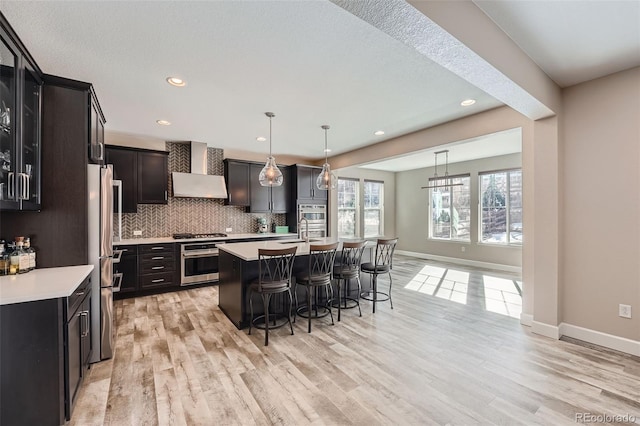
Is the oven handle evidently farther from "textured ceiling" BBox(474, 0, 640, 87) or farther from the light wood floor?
"textured ceiling" BBox(474, 0, 640, 87)

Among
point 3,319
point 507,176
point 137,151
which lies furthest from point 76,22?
point 507,176

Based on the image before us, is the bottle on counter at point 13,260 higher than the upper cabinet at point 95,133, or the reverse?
the upper cabinet at point 95,133

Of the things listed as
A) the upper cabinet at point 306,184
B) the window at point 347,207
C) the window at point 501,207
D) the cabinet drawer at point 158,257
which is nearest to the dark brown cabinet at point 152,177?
the cabinet drawer at point 158,257

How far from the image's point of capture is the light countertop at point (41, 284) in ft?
5.13

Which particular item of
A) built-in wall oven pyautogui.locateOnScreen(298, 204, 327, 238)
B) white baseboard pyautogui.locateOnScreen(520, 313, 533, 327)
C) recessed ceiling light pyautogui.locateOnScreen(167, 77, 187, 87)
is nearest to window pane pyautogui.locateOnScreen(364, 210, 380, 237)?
built-in wall oven pyautogui.locateOnScreen(298, 204, 327, 238)

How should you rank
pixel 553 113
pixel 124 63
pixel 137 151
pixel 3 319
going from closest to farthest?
pixel 3 319
pixel 124 63
pixel 553 113
pixel 137 151

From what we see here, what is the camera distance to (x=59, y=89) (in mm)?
2223

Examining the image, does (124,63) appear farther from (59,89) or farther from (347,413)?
(347,413)

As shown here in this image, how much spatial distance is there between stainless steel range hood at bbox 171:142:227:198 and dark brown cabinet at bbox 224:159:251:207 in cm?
18

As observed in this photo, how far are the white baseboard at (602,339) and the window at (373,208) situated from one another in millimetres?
5553

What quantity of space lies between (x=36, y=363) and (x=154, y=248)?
10.5 feet

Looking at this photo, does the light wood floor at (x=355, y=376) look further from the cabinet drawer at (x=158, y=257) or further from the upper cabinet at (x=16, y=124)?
the upper cabinet at (x=16, y=124)

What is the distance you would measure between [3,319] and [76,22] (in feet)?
6.52

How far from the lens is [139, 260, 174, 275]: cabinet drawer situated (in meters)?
4.47
